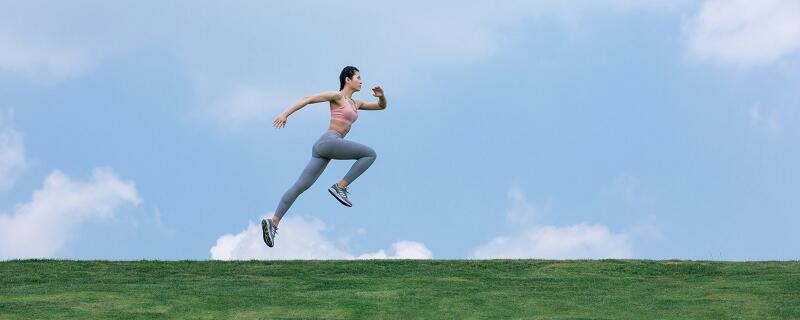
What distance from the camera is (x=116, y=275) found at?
539 inches

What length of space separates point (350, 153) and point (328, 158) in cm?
34

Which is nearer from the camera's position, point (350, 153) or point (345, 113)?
point (350, 153)

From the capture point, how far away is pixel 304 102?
13.5 m

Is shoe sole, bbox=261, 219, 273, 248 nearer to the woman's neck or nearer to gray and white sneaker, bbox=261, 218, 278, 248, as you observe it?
gray and white sneaker, bbox=261, 218, 278, 248

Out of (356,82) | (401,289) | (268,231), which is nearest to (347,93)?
(356,82)

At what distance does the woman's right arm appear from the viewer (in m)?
12.9

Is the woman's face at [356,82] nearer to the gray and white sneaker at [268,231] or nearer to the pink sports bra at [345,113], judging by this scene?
the pink sports bra at [345,113]

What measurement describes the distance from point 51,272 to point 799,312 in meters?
9.35

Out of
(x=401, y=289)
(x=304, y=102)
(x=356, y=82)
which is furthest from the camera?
(x=356, y=82)

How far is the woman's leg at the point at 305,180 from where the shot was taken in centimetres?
1386

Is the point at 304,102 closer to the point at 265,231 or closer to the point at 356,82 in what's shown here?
the point at 356,82

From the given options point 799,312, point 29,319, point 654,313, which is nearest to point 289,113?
point 29,319

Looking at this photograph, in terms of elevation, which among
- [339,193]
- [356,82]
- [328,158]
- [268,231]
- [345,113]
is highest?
[356,82]

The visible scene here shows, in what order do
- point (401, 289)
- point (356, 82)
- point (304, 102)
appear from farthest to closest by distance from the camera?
point (356, 82)
point (304, 102)
point (401, 289)
